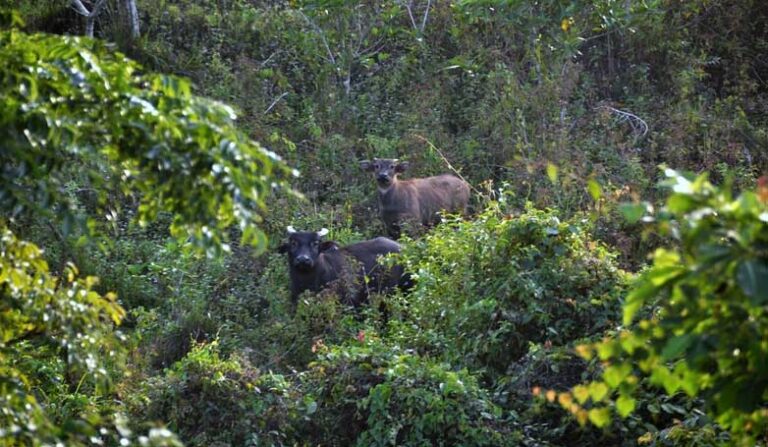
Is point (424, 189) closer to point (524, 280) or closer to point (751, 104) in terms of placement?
point (751, 104)


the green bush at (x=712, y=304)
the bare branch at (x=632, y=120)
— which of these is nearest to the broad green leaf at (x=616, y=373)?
the green bush at (x=712, y=304)

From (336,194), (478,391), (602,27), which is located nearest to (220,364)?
(478,391)

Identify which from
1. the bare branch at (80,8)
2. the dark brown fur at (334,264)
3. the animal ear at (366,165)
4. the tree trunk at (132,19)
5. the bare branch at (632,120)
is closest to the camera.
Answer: the dark brown fur at (334,264)

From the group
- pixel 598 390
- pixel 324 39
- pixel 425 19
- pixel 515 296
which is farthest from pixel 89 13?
pixel 598 390

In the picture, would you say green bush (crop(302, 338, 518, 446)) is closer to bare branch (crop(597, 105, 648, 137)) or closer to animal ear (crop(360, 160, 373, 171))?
animal ear (crop(360, 160, 373, 171))

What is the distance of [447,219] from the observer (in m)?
14.6

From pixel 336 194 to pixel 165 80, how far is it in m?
10.2

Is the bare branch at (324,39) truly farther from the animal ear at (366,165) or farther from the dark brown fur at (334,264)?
the dark brown fur at (334,264)

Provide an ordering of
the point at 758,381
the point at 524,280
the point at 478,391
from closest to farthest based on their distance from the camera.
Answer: the point at 758,381, the point at 478,391, the point at 524,280

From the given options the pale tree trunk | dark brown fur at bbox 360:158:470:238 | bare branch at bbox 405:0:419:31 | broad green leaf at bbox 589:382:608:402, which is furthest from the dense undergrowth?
the pale tree trunk

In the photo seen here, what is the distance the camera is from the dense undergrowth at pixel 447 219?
8.44m

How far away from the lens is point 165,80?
16.1 feet

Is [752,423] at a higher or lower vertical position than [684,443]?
higher

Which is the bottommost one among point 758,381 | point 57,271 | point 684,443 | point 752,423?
point 57,271
